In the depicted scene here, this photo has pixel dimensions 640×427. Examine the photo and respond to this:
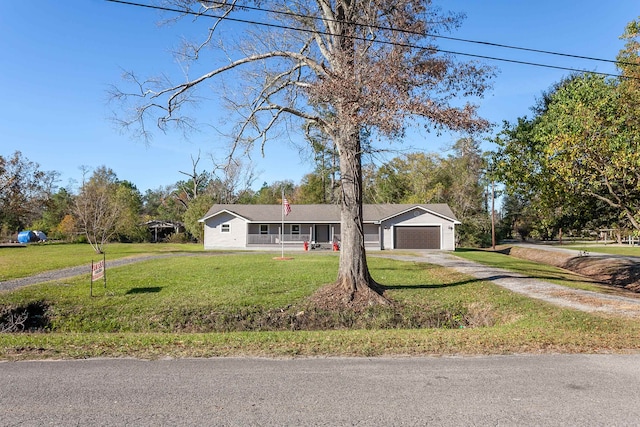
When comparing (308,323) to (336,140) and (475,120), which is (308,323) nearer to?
(336,140)

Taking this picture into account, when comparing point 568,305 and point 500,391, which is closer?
point 500,391

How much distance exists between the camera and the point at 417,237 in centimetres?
3734

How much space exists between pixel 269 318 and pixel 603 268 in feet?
64.7

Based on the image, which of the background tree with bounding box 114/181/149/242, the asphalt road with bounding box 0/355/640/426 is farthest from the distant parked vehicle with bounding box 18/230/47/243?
the asphalt road with bounding box 0/355/640/426

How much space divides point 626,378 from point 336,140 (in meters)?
8.64

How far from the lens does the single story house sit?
37.0 meters

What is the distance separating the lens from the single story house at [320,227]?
37000 mm

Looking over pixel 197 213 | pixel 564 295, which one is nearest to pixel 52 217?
pixel 197 213

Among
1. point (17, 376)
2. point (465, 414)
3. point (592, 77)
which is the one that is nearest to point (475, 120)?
point (592, 77)

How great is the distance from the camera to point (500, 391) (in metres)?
4.62

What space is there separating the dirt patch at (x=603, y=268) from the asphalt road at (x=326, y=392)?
1479 cm

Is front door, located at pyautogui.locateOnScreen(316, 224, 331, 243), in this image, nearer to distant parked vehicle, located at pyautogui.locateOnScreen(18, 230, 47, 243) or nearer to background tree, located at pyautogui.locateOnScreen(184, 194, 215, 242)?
background tree, located at pyautogui.locateOnScreen(184, 194, 215, 242)

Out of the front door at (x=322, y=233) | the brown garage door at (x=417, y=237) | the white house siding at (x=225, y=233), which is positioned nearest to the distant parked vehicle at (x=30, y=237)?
the white house siding at (x=225, y=233)

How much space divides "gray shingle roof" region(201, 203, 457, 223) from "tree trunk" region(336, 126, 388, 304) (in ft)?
79.7
